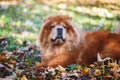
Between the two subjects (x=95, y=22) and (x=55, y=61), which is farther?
(x=95, y=22)

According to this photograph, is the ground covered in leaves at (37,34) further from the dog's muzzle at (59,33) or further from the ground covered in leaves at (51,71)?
the dog's muzzle at (59,33)

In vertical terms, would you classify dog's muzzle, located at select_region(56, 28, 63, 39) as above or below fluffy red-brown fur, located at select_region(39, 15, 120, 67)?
above

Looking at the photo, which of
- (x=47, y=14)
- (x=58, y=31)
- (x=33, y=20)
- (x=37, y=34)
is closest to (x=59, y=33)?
(x=58, y=31)

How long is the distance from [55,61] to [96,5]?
295 centimetres

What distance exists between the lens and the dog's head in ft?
24.2

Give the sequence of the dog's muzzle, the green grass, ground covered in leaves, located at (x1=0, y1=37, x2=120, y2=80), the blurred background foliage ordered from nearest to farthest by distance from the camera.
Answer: ground covered in leaves, located at (x1=0, y1=37, x2=120, y2=80) < the dog's muzzle < the green grass < the blurred background foliage

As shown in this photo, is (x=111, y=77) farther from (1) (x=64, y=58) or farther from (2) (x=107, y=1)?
(2) (x=107, y=1)

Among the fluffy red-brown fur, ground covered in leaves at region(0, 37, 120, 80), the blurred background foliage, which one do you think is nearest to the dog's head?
the fluffy red-brown fur

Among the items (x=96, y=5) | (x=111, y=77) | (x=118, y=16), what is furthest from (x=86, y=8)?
(x=111, y=77)

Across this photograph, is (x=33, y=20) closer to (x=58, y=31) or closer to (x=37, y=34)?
(x=37, y=34)

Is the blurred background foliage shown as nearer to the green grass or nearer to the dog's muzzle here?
the green grass

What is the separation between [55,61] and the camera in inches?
291

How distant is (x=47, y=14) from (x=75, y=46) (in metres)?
3.04

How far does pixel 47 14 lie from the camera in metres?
10.4
